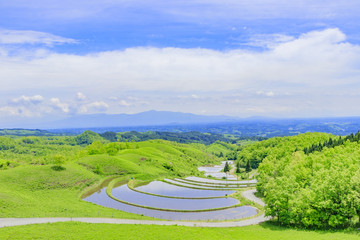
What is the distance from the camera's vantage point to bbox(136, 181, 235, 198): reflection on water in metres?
71.6

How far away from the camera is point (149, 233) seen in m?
38.0

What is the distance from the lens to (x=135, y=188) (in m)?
78.2

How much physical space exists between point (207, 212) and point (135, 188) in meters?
32.1

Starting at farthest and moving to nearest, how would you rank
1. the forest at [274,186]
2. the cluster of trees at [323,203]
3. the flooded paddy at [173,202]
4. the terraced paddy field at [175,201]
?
the flooded paddy at [173,202] < the terraced paddy field at [175,201] < the forest at [274,186] < the cluster of trees at [323,203]

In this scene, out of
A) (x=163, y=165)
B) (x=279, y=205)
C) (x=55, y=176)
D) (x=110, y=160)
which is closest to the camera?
(x=279, y=205)

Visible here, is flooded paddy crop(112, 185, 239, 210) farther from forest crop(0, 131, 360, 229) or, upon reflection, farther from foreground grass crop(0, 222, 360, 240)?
foreground grass crop(0, 222, 360, 240)

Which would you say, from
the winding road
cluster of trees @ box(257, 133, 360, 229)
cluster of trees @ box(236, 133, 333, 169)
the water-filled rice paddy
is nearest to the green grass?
the winding road

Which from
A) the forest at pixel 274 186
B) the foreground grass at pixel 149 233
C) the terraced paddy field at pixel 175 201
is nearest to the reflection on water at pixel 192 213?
the terraced paddy field at pixel 175 201

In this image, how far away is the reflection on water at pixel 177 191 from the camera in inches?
2820

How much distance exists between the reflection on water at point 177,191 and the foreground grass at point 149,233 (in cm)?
2956

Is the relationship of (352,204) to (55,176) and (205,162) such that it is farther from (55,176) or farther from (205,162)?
(205,162)

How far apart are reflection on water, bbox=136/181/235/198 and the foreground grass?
29.6 meters

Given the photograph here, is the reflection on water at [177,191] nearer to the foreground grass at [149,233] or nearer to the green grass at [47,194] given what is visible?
the green grass at [47,194]

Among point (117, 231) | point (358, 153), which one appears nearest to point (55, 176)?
point (117, 231)
